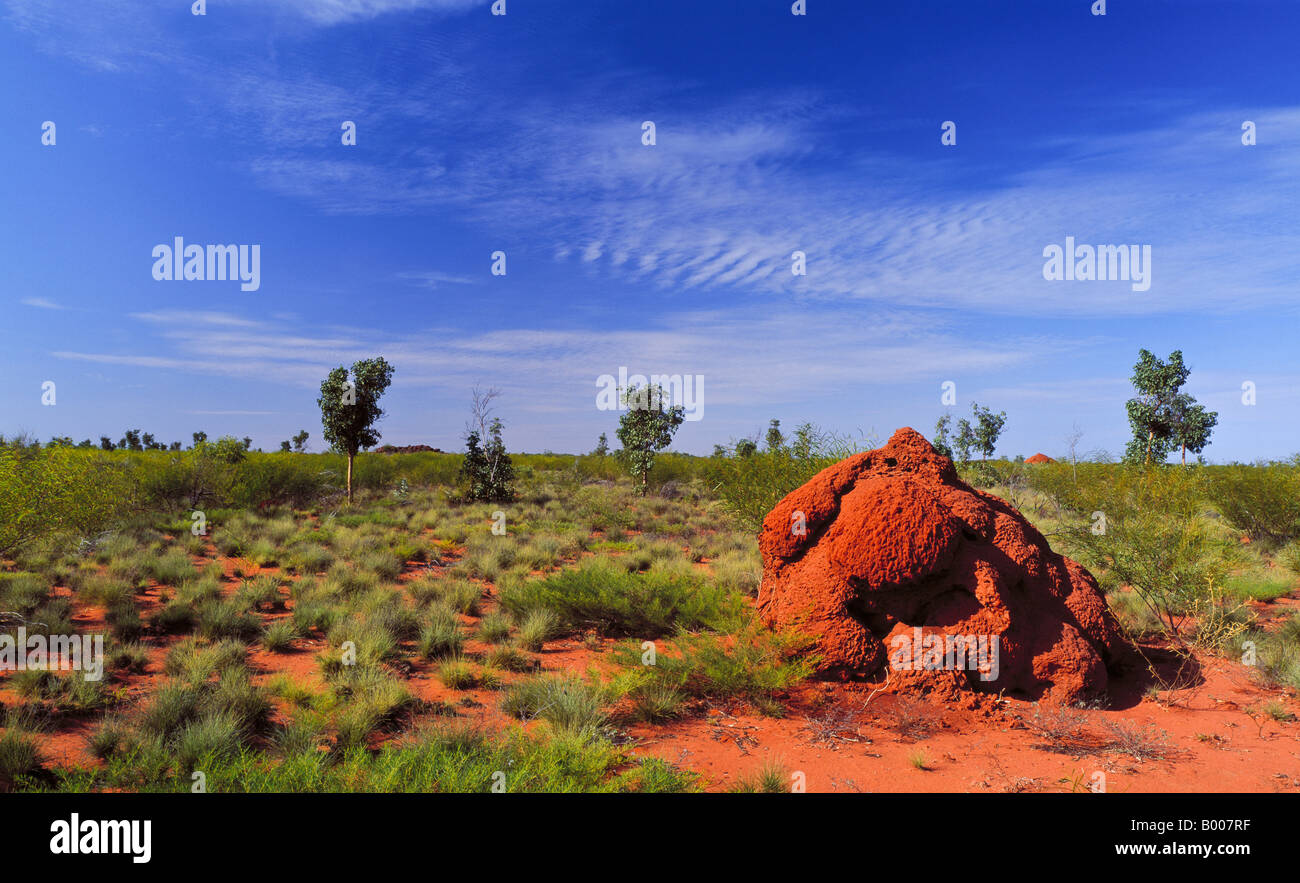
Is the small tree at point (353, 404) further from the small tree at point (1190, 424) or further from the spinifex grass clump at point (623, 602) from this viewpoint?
the small tree at point (1190, 424)

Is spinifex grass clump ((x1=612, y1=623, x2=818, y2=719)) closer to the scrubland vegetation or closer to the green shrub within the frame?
the scrubland vegetation

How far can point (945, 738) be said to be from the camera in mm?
5781

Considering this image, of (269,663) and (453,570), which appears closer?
(269,663)

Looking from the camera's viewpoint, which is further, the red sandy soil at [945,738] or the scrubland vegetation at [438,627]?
the scrubland vegetation at [438,627]

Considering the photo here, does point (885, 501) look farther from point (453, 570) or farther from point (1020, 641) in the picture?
point (453, 570)

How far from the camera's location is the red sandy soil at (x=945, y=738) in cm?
494

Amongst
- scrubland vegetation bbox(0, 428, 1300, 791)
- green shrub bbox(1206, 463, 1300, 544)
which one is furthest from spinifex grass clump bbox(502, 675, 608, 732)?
green shrub bbox(1206, 463, 1300, 544)

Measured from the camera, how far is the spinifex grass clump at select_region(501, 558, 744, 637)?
8.60 metres

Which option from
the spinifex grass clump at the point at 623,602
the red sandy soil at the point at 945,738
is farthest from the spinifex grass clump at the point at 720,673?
the spinifex grass clump at the point at 623,602

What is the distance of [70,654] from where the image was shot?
7.70 m

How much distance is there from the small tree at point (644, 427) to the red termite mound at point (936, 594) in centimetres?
2170

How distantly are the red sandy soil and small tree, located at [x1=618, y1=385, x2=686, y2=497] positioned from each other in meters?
21.8
